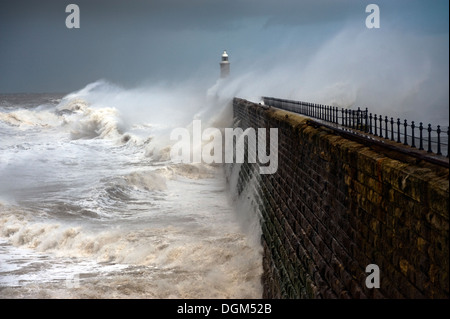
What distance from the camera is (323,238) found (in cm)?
717

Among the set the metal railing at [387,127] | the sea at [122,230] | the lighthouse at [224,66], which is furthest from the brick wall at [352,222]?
the lighthouse at [224,66]

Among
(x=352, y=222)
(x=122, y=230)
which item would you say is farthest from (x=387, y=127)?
(x=352, y=222)

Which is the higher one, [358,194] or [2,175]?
[358,194]

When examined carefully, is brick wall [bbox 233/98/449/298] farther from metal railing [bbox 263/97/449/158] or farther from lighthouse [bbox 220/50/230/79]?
lighthouse [bbox 220/50/230/79]

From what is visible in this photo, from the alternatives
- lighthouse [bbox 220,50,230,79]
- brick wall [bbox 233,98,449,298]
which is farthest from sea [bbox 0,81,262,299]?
lighthouse [bbox 220,50,230,79]

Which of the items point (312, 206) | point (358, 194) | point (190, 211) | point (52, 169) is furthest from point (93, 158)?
→ point (358, 194)

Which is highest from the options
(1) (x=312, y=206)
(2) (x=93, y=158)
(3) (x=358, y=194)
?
(3) (x=358, y=194)

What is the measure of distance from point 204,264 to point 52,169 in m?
18.2

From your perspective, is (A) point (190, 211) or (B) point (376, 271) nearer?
(B) point (376, 271)

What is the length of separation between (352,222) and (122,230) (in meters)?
10.8

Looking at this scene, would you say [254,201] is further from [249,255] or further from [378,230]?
[378,230]

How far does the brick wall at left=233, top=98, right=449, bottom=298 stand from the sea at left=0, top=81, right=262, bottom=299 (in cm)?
181

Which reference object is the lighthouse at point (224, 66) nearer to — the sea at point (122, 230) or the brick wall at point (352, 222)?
the sea at point (122, 230)

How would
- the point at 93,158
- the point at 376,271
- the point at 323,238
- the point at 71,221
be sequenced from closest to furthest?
the point at 376,271
the point at 323,238
the point at 71,221
the point at 93,158
